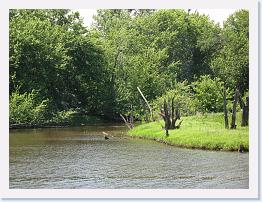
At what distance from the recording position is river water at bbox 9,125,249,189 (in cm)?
1410

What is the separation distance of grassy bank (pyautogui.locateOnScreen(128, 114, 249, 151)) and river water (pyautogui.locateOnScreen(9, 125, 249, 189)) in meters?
0.43

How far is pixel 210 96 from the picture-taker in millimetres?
29766

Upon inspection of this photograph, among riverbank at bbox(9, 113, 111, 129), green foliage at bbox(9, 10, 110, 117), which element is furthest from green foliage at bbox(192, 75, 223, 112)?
green foliage at bbox(9, 10, 110, 117)

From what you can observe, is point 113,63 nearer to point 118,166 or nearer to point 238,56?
point 238,56

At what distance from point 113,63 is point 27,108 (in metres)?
10.4

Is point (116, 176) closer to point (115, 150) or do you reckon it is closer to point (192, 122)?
point (115, 150)

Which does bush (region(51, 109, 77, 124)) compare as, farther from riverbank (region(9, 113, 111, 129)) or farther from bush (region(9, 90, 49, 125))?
bush (region(9, 90, 49, 125))

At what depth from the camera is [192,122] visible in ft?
80.3

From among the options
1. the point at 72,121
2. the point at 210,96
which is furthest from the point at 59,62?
the point at 210,96

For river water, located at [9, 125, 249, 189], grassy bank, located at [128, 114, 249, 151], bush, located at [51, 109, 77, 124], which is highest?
bush, located at [51, 109, 77, 124]

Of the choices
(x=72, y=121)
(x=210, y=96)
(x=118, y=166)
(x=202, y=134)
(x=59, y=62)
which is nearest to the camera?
(x=118, y=166)
